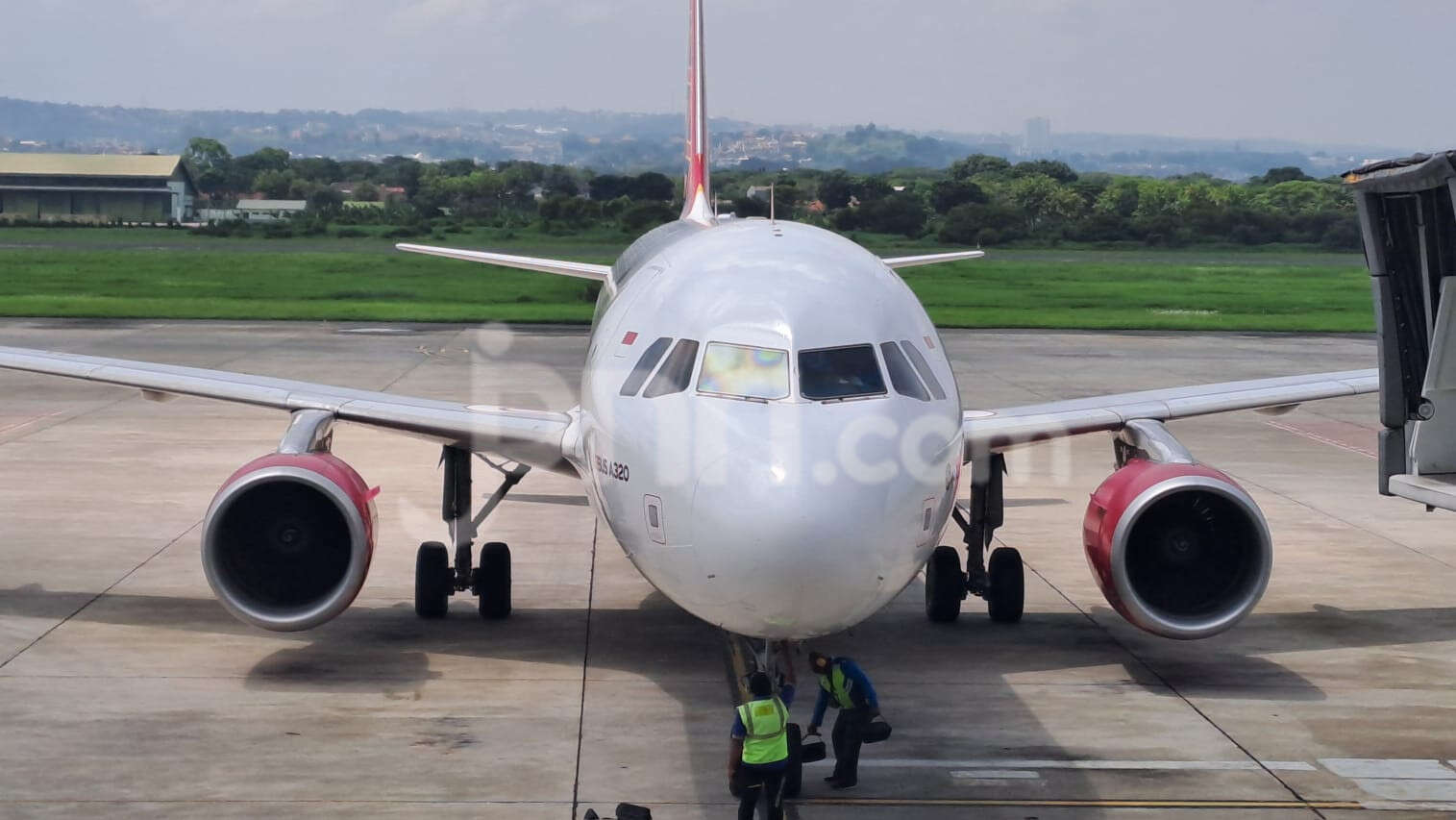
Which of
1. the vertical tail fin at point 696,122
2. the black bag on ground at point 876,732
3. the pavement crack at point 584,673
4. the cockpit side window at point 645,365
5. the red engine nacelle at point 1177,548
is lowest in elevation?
the pavement crack at point 584,673

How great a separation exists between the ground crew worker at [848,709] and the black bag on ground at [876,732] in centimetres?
3

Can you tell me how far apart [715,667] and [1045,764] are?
3.25 m

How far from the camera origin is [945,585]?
16094 millimetres

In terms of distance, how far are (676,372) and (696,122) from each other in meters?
13.7

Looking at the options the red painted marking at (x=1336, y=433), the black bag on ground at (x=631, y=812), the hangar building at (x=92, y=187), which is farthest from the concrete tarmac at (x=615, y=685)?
the hangar building at (x=92, y=187)

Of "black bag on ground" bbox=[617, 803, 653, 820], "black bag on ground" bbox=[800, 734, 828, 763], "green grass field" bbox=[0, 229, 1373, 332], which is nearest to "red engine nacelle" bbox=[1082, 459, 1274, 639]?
"black bag on ground" bbox=[800, 734, 828, 763]

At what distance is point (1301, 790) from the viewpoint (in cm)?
1165

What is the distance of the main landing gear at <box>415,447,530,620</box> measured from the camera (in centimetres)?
1586

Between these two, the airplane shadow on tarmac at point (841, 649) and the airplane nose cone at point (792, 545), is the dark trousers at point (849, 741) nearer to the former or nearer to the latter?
the airplane shadow on tarmac at point (841, 649)

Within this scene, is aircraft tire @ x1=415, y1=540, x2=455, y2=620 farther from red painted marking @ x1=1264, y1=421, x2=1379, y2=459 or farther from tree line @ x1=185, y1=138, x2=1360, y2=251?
tree line @ x1=185, y1=138, x2=1360, y2=251

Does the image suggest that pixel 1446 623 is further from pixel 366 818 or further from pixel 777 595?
pixel 366 818

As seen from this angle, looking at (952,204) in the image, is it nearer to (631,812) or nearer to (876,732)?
(876,732)

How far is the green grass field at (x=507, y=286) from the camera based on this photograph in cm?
5181

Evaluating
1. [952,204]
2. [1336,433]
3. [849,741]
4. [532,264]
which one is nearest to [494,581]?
[849,741]
